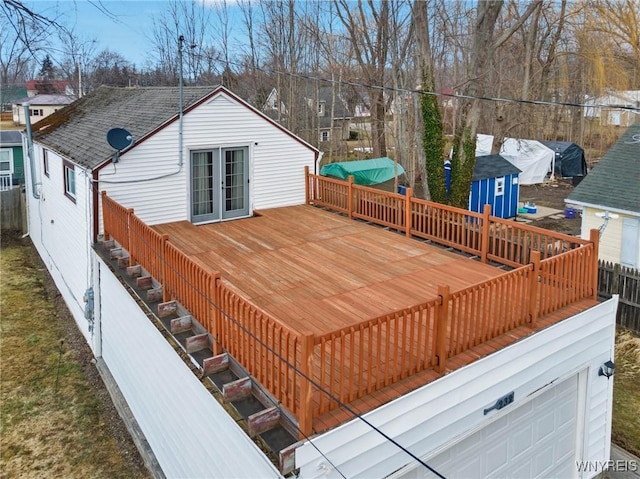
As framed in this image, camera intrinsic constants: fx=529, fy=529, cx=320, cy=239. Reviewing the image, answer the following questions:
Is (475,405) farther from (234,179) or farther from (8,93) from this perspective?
(8,93)

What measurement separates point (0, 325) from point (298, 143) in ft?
25.0

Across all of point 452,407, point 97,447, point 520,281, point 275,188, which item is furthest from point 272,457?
point 275,188

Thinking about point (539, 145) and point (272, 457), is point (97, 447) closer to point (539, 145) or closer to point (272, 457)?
point (272, 457)

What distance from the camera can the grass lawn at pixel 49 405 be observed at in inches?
281

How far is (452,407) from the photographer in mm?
5262

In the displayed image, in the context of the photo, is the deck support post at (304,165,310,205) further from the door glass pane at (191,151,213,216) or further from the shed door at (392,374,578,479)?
the shed door at (392,374,578,479)

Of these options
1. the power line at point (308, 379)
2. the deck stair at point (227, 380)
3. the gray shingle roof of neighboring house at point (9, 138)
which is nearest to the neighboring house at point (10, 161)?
the gray shingle roof of neighboring house at point (9, 138)

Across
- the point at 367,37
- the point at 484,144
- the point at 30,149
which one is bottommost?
the point at 30,149

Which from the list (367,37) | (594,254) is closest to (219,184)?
(594,254)

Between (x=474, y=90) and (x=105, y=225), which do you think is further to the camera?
(x=474, y=90)

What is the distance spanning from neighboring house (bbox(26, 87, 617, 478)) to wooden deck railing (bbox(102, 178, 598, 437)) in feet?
0.08

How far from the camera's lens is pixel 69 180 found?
37.4ft

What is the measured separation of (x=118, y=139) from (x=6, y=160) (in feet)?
55.4

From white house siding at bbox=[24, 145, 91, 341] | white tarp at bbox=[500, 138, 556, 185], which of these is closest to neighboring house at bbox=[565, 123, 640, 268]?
white house siding at bbox=[24, 145, 91, 341]
